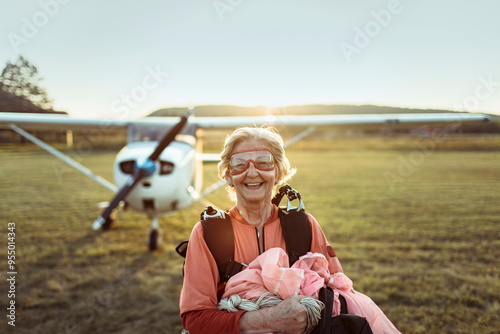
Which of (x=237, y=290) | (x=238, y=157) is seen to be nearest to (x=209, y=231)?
(x=237, y=290)

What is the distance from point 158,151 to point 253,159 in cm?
319

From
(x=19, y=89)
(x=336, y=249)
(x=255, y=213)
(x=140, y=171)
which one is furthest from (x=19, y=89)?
(x=336, y=249)

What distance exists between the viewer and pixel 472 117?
531 centimetres

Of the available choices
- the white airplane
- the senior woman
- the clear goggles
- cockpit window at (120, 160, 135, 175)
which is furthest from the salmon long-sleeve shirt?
cockpit window at (120, 160, 135, 175)

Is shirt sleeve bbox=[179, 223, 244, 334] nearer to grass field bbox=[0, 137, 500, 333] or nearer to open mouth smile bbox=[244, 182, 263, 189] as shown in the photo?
open mouth smile bbox=[244, 182, 263, 189]

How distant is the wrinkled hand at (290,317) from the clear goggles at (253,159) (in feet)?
2.01

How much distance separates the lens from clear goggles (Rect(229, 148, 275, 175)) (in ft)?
4.70

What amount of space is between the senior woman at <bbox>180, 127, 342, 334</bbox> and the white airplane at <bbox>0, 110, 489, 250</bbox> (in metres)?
2.39

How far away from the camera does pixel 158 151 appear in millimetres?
4316

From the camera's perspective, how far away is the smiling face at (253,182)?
1419mm

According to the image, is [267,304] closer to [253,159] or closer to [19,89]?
[253,159]

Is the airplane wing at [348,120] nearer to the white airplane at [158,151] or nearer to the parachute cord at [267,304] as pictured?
the white airplane at [158,151]

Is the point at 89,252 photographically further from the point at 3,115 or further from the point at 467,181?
the point at 467,181

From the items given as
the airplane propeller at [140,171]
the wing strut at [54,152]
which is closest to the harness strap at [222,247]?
the airplane propeller at [140,171]
